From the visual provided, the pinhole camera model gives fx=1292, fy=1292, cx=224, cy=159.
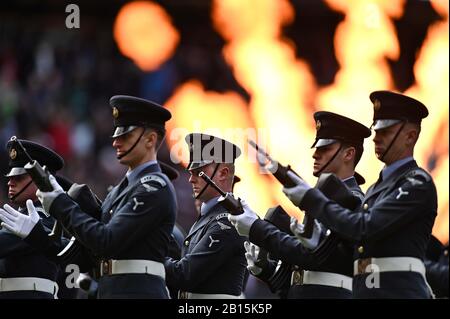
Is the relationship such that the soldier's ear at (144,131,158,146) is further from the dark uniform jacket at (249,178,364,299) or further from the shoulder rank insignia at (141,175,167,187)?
the dark uniform jacket at (249,178,364,299)

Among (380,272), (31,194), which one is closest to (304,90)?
(31,194)

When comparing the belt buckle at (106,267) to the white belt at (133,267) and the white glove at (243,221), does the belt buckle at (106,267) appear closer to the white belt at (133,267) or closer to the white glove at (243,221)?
the white belt at (133,267)

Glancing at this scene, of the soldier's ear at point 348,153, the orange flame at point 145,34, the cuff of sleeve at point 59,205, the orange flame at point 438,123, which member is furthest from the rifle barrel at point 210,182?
the orange flame at point 145,34

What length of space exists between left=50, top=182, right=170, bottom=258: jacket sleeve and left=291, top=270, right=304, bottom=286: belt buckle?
1.10 meters

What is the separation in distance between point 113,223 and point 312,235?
1356 mm

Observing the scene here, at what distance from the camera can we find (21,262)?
976 centimetres

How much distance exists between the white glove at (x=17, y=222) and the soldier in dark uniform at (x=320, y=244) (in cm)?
149

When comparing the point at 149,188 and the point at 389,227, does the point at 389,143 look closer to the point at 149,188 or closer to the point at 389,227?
the point at 389,227

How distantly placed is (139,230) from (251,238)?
82 centimetres

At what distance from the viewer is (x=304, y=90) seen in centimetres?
1866

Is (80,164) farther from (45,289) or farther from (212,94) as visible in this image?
(45,289)

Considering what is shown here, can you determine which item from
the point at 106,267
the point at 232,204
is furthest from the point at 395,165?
the point at 106,267

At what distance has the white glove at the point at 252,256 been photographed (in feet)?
31.7

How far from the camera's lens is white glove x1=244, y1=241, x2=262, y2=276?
966 centimetres
